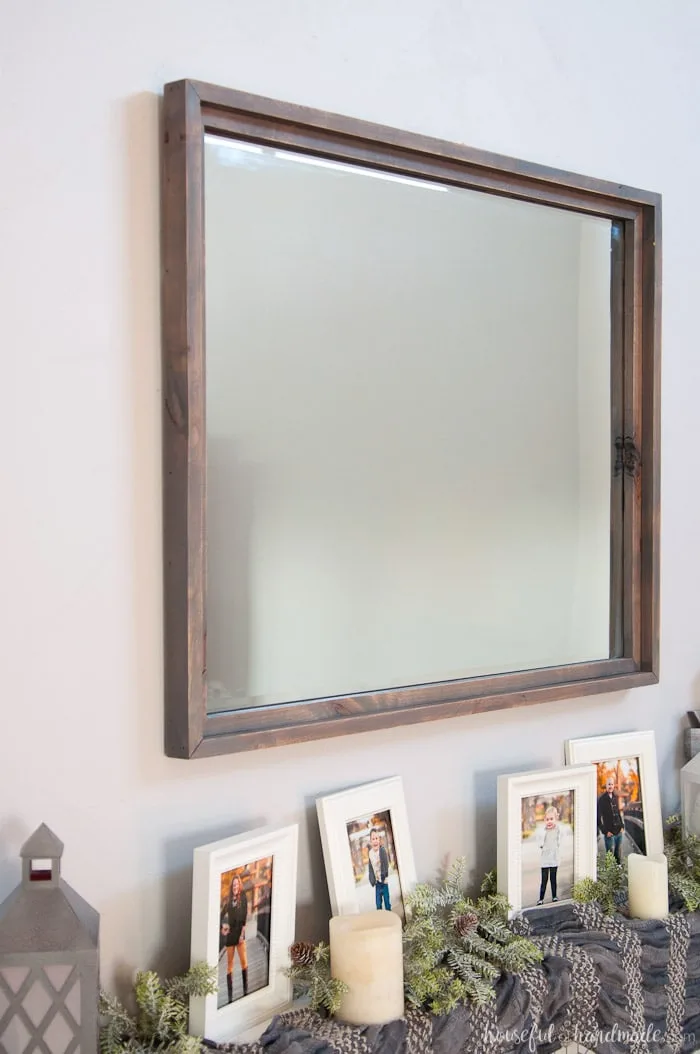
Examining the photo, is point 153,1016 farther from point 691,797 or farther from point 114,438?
point 691,797

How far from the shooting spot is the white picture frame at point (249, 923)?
994mm

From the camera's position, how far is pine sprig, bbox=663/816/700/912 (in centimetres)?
133

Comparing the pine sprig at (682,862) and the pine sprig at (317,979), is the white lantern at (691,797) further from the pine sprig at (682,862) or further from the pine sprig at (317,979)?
the pine sprig at (317,979)

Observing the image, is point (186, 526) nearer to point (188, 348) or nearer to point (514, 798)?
point (188, 348)

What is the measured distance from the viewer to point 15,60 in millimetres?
942

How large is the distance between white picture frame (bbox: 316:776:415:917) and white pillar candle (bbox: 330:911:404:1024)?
0.27 ft

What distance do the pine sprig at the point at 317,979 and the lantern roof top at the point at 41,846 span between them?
1.06 feet

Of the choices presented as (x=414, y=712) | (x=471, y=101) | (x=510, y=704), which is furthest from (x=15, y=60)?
(x=510, y=704)

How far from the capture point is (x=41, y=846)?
0.88 metres

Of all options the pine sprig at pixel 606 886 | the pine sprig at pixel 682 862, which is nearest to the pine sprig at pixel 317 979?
the pine sprig at pixel 606 886

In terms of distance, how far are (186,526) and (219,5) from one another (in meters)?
0.55

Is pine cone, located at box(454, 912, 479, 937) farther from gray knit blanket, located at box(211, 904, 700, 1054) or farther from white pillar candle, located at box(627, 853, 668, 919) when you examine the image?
white pillar candle, located at box(627, 853, 668, 919)

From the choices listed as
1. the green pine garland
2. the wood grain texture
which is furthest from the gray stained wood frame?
the green pine garland

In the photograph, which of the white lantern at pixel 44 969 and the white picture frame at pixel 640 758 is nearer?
the white lantern at pixel 44 969
